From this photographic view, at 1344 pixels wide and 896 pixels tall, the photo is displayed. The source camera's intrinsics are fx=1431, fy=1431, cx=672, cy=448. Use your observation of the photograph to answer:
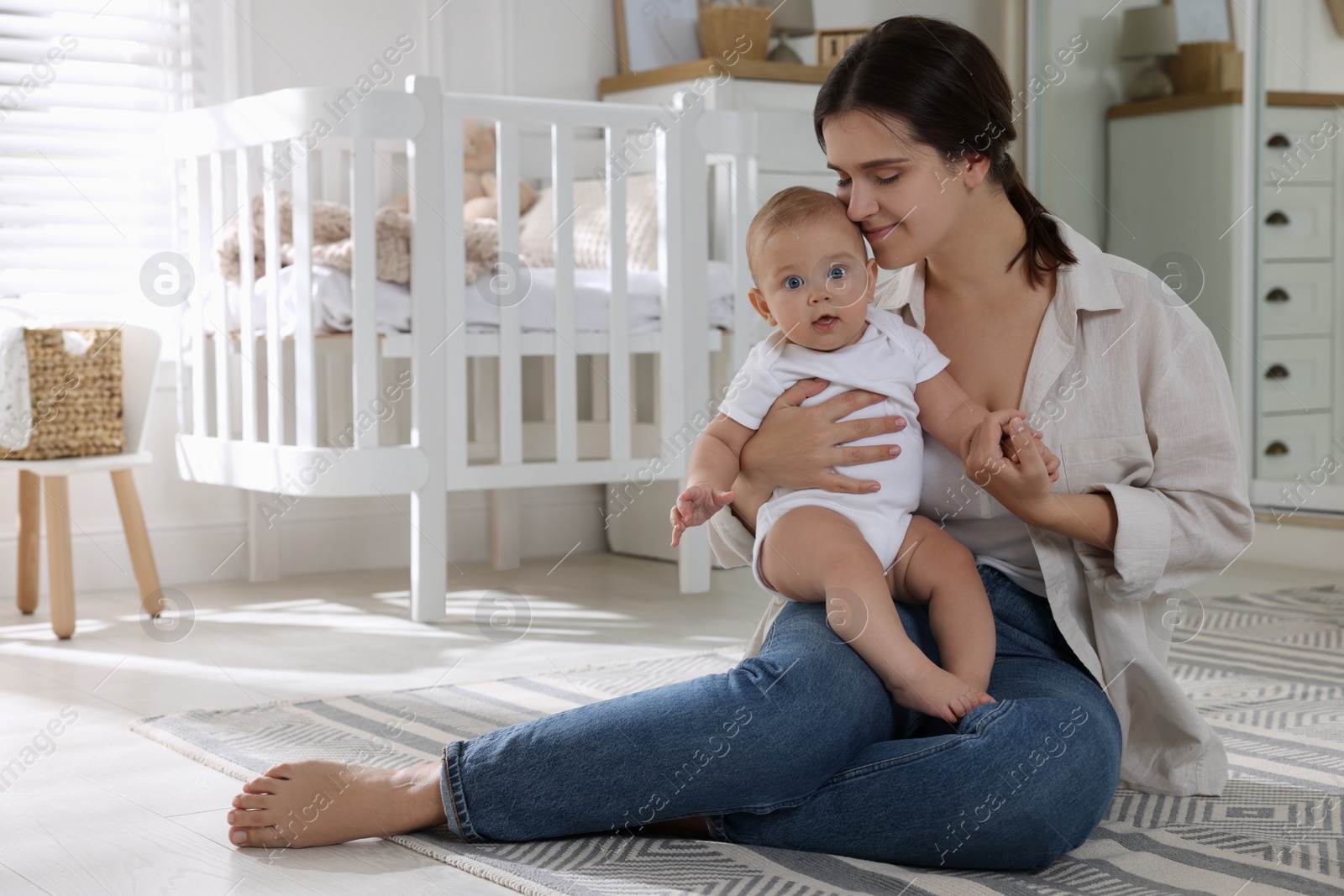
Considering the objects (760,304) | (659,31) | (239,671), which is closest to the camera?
(760,304)

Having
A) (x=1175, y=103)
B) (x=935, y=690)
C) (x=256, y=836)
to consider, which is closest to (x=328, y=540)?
(x=256, y=836)

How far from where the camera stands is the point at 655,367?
10.1 feet

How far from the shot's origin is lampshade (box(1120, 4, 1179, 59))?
3.33 meters

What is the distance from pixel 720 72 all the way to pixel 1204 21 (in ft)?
3.70

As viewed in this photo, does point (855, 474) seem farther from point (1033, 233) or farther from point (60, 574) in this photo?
point (60, 574)

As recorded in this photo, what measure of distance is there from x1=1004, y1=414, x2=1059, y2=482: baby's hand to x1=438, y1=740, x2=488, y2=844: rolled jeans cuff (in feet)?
1.59

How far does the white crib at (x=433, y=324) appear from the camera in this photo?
7.30 ft

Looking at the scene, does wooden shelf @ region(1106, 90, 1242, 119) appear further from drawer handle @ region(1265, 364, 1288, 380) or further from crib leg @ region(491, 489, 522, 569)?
crib leg @ region(491, 489, 522, 569)

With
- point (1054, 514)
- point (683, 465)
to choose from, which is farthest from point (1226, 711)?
point (683, 465)

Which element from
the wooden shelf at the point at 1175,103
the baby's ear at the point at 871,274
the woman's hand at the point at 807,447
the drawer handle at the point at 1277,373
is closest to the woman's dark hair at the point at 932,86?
the baby's ear at the point at 871,274

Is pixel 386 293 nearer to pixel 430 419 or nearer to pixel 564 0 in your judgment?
pixel 430 419

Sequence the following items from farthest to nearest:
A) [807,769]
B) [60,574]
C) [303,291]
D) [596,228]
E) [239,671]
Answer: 1. [596,228]
2. [303,291]
3. [60,574]
4. [239,671]
5. [807,769]

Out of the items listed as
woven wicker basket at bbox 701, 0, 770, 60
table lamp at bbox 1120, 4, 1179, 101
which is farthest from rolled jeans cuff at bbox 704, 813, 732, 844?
table lamp at bbox 1120, 4, 1179, 101

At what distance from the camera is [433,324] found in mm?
2270
